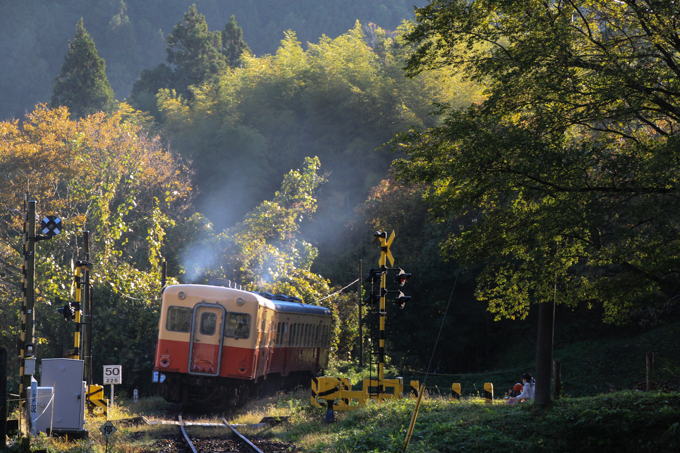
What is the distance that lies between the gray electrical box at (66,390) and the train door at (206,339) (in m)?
5.31

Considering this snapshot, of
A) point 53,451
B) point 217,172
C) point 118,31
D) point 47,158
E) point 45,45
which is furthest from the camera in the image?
point 118,31

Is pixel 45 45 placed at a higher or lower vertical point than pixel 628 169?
higher

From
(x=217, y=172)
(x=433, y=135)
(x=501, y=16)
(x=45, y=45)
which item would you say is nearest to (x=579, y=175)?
(x=433, y=135)

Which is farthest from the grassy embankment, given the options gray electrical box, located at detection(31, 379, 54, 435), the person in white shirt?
the person in white shirt

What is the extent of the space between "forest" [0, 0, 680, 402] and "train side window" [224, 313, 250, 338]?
3197mm

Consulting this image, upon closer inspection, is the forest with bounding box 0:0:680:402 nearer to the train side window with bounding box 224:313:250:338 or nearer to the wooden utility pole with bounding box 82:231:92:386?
the train side window with bounding box 224:313:250:338

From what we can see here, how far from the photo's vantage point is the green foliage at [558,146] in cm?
994

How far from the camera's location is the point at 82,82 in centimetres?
6047

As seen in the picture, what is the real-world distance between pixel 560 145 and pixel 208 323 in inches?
399

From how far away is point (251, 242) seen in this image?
32.9 metres

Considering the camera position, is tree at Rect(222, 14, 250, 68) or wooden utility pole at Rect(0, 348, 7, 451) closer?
wooden utility pole at Rect(0, 348, 7, 451)

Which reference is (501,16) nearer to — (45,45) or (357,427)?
(357,427)

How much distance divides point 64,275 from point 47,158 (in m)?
11.9

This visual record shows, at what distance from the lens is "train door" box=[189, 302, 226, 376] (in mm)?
17281
